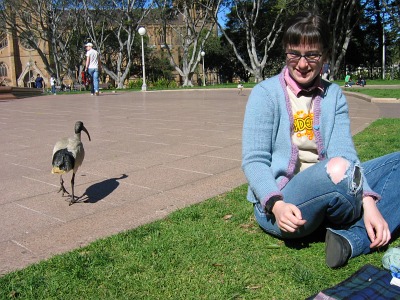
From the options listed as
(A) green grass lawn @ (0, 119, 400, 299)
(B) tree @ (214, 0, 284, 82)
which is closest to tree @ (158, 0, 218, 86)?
(B) tree @ (214, 0, 284, 82)

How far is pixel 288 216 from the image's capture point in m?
2.26

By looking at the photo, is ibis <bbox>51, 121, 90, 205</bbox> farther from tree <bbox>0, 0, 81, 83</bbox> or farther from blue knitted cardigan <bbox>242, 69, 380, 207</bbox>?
tree <bbox>0, 0, 81, 83</bbox>

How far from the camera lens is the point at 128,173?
4.90 m

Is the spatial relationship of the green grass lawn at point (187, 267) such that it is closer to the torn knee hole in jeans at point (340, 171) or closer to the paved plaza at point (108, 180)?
the paved plaza at point (108, 180)

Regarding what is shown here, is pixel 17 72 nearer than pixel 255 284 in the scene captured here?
No

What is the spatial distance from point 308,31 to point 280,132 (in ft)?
2.03

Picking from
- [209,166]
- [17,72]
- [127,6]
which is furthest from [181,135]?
[17,72]

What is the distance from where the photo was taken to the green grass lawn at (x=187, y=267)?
87.7 inches

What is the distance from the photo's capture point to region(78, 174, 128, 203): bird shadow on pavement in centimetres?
397

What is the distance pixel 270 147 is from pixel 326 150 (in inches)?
14.5

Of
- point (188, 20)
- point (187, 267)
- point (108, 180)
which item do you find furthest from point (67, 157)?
point (188, 20)

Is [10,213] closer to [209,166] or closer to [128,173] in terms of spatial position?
[128,173]

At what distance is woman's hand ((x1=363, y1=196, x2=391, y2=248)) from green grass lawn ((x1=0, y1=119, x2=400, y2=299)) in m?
0.14

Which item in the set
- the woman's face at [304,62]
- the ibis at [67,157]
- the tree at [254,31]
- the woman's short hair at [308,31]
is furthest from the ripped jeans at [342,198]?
the tree at [254,31]
